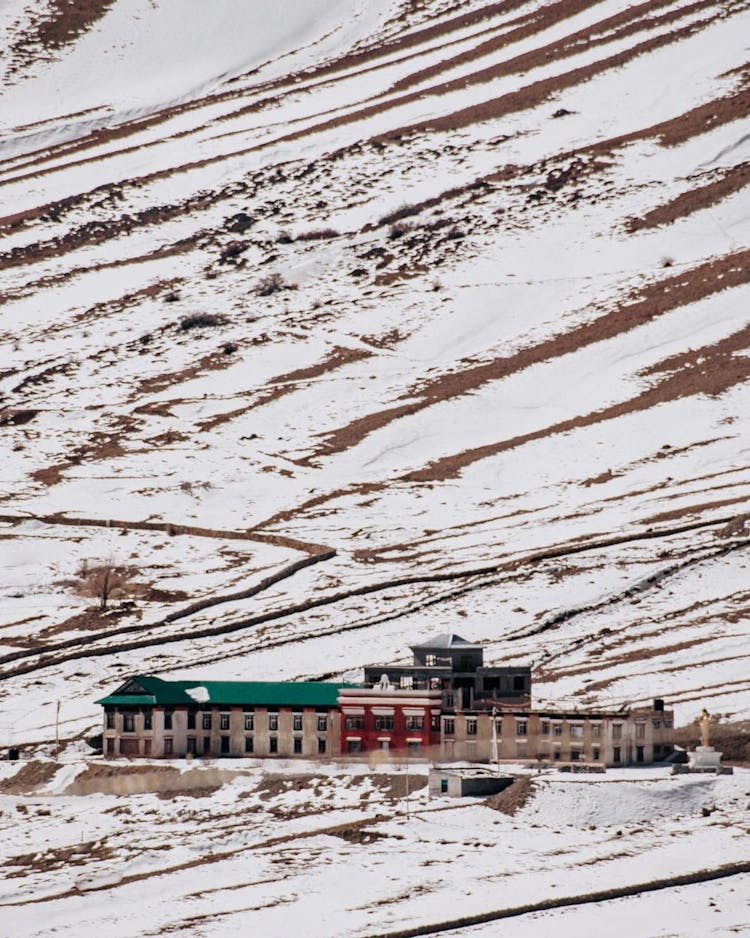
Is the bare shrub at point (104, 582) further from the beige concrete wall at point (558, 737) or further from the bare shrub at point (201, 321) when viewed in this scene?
the bare shrub at point (201, 321)

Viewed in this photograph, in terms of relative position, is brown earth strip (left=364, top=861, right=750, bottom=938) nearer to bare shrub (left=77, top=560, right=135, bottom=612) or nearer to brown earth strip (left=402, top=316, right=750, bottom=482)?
bare shrub (left=77, top=560, right=135, bottom=612)

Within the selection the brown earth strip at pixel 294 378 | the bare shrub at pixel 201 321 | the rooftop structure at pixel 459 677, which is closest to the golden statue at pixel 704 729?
the rooftop structure at pixel 459 677

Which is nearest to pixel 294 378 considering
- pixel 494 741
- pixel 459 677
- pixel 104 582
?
pixel 104 582

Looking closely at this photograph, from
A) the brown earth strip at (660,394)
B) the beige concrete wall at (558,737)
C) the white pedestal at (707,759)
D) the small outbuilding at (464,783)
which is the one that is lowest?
the small outbuilding at (464,783)

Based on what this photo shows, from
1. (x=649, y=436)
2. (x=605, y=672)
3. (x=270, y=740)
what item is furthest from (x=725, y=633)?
(x=649, y=436)

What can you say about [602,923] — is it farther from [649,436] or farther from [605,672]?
[649,436]

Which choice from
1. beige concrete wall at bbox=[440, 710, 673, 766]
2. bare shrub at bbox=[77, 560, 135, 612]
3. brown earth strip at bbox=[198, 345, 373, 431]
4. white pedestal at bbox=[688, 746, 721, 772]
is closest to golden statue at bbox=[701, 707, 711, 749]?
white pedestal at bbox=[688, 746, 721, 772]

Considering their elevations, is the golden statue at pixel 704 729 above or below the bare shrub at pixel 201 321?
below
